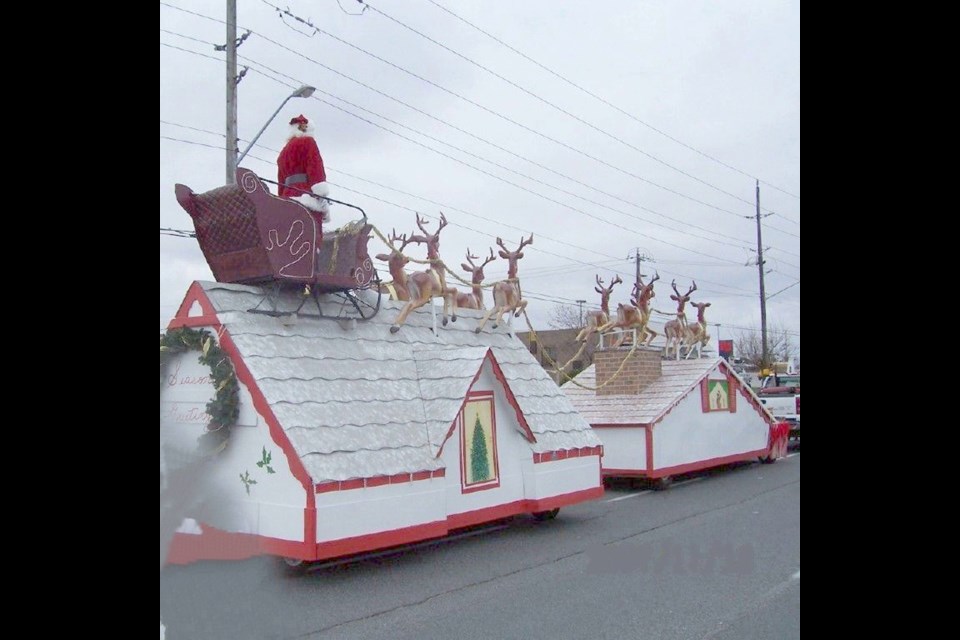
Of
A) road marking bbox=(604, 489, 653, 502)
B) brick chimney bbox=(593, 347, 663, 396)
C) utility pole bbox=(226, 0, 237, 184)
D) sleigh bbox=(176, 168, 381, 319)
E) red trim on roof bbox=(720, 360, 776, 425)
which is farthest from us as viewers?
red trim on roof bbox=(720, 360, 776, 425)

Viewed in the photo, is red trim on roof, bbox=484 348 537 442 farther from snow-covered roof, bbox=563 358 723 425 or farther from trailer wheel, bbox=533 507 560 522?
snow-covered roof, bbox=563 358 723 425

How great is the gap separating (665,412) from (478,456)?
513cm

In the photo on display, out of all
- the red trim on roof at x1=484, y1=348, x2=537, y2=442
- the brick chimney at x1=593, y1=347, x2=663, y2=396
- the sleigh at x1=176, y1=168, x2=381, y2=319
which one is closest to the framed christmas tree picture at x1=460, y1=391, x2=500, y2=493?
the red trim on roof at x1=484, y1=348, x2=537, y2=442

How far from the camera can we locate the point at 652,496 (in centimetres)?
1158

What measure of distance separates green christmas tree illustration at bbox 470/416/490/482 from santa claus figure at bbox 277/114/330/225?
266 cm

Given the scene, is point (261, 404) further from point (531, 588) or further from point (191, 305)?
point (531, 588)

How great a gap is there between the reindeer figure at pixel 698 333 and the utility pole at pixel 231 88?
9579 millimetres

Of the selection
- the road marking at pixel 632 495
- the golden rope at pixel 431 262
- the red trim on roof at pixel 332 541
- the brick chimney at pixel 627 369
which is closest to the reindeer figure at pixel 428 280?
the golden rope at pixel 431 262

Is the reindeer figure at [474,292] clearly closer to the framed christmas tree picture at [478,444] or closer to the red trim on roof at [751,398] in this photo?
the framed christmas tree picture at [478,444]

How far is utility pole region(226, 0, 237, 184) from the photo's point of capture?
459cm

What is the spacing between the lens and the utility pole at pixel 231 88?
459cm
